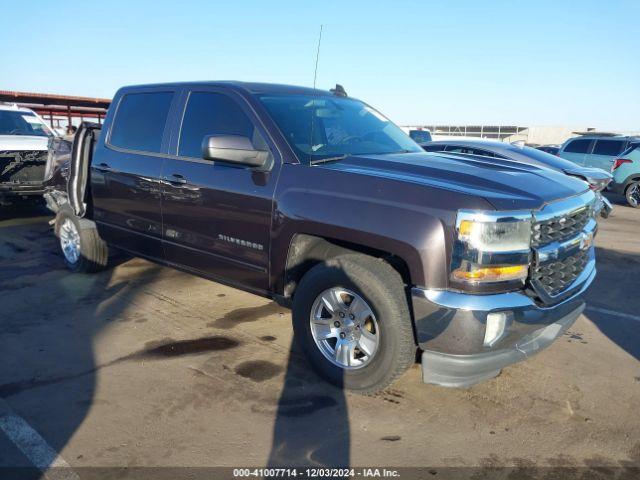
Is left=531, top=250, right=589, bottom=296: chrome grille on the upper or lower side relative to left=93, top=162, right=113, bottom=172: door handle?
lower

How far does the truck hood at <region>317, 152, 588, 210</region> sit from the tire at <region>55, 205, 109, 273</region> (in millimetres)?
3274

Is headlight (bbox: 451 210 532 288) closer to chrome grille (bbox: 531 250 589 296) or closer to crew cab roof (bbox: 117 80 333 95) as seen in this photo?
chrome grille (bbox: 531 250 589 296)

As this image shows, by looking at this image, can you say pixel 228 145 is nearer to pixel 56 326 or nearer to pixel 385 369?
pixel 385 369

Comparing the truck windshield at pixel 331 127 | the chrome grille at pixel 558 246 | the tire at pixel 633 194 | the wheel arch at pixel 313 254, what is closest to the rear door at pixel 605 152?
the tire at pixel 633 194

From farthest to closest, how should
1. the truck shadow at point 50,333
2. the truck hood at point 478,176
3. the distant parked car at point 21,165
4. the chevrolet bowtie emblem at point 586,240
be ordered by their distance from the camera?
the distant parked car at point 21,165 < the chevrolet bowtie emblem at point 586,240 < the truck shadow at point 50,333 < the truck hood at point 478,176

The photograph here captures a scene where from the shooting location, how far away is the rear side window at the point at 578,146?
15406 mm

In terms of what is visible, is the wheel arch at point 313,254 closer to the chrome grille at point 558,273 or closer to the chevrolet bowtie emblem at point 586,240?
the chrome grille at point 558,273

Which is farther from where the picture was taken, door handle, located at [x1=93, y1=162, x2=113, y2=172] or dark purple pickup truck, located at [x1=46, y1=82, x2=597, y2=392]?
door handle, located at [x1=93, y1=162, x2=113, y2=172]

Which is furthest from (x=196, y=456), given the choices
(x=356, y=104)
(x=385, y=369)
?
(x=356, y=104)

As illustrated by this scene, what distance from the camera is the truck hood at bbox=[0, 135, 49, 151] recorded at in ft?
28.0

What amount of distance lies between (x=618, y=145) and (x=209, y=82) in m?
14.4

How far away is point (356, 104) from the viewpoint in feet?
15.7

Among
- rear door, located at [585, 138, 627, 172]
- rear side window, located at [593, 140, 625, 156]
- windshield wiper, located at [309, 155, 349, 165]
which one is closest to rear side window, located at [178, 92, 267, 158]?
windshield wiper, located at [309, 155, 349, 165]

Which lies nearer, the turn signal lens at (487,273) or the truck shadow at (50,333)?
the turn signal lens at (487,273)
